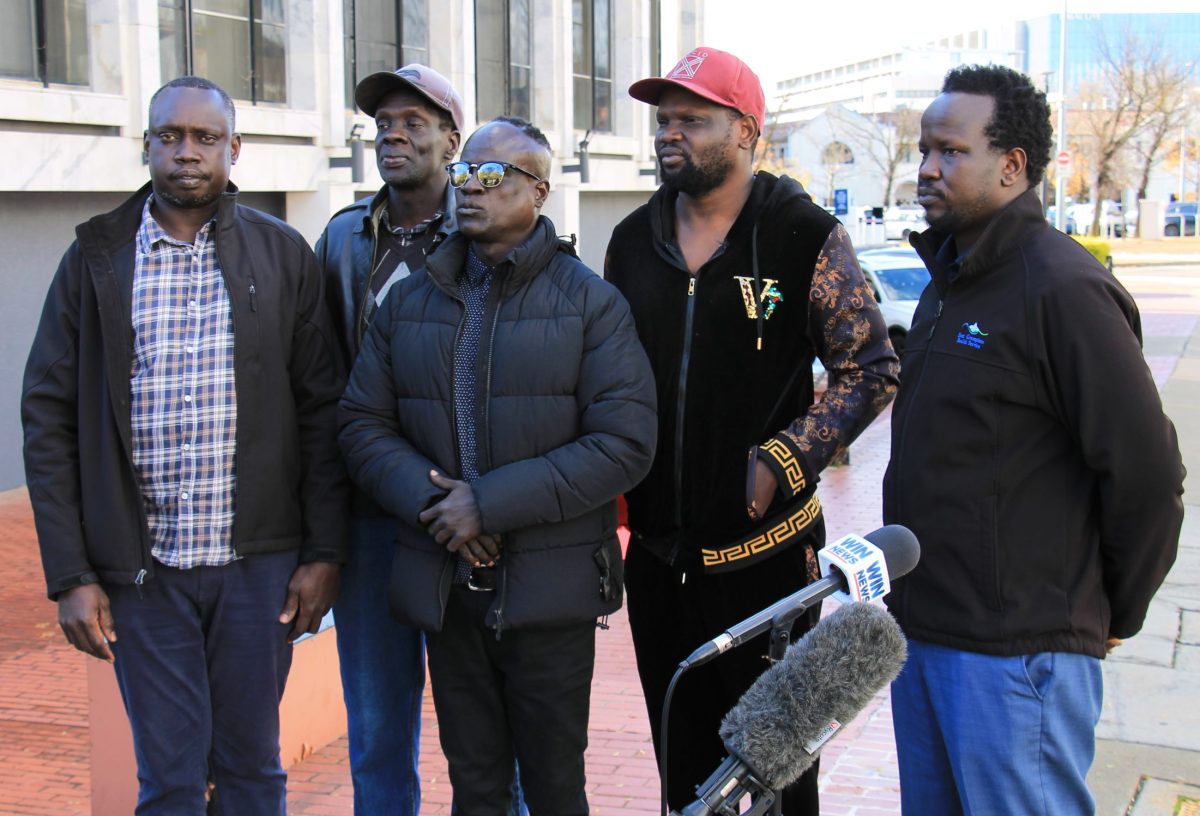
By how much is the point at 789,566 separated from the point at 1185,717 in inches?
121

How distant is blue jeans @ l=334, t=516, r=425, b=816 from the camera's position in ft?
12.5

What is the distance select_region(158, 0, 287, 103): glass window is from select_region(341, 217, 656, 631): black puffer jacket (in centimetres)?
1155

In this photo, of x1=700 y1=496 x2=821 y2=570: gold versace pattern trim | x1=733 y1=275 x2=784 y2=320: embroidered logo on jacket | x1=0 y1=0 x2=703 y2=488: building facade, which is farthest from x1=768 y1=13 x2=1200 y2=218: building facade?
x1=0 y1=0 x2=703 y2=488: building facade

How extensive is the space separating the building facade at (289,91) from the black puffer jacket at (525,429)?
9.31m

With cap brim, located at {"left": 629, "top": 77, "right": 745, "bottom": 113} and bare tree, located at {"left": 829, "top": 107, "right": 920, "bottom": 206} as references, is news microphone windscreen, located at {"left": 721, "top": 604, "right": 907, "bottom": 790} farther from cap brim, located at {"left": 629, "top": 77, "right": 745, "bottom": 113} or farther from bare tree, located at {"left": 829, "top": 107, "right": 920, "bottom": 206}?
bare tree, located at {"left": 829, "top": 107, "right": 920, "bottom": 206}

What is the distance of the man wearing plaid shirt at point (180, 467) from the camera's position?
3.37 metres

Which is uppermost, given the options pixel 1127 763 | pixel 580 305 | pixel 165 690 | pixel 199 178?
pixel 199 178

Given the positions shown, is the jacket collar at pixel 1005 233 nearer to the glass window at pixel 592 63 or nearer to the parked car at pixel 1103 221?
the glass window at pixel 592 63

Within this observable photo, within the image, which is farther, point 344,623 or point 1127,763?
point 1127,763

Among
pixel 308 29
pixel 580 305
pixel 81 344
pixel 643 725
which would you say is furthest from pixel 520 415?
pixel 308 29

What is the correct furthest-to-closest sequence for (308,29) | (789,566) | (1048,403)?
(308,29), (789,566), (1048,403)

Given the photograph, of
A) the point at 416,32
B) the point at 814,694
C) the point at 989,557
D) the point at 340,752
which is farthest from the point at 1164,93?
the point at 814,694

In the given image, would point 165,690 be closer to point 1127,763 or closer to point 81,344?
point 81,344

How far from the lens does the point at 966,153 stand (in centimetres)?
308
